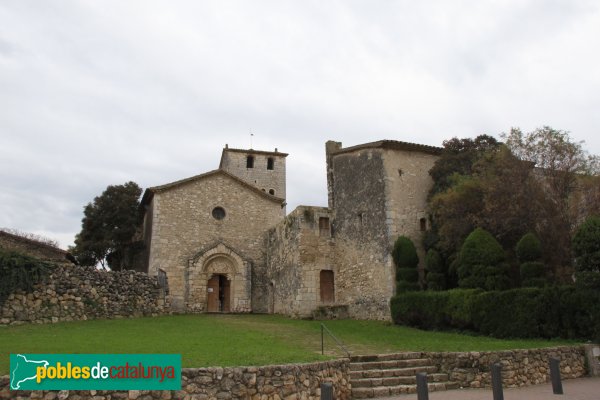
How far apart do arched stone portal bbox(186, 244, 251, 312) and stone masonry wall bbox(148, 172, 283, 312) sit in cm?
6

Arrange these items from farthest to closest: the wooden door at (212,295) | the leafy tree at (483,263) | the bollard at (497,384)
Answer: the wooden door at (212,295) → the leafy tree at (483,263) → the bollard at (497,384)

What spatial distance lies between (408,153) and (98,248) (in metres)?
21.2

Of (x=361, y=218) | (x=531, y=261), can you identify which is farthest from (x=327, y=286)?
(x=531, y=261)

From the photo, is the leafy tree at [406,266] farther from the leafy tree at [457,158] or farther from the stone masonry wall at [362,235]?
the leafy tree at [457,158]

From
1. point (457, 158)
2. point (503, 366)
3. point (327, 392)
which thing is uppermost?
point (457, 158)

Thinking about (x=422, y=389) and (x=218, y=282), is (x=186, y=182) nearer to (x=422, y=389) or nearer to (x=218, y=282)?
(x=218, y=282)

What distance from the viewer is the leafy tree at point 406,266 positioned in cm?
2281

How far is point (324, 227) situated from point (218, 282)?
8.04 meters

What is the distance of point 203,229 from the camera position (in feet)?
104

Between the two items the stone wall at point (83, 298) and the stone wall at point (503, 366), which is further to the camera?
the stone wall at point (83, 298)

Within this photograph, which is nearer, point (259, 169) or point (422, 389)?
point (422, 389)

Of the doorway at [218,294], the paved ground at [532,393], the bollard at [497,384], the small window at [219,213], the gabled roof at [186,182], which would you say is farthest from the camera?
the small window at [219,213]

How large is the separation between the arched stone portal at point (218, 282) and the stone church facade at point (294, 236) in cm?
6

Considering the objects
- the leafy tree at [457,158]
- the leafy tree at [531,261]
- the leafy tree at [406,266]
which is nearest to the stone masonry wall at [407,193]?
the leafy tree at [457,158]
